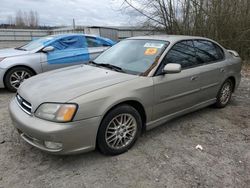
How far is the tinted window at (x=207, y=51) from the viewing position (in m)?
4.07

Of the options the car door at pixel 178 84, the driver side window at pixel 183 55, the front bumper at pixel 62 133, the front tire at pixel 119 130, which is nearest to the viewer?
the front bumper at pixel 62 133

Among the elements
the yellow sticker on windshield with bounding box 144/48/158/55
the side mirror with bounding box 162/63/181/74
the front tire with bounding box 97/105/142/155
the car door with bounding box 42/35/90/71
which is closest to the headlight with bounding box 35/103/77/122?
the front tire with bounding box 97/105/142/155

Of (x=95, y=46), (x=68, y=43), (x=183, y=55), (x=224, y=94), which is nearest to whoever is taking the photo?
(x=183, y=55)

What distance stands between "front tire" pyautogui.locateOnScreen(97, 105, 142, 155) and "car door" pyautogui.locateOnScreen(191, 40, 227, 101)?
4.98 feet

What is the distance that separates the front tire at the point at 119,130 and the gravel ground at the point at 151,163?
118 millimetres

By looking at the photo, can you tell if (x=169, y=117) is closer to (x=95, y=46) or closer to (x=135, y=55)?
(x=135, y=55)

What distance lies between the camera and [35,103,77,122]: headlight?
2.49 meters

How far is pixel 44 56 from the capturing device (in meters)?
5.93

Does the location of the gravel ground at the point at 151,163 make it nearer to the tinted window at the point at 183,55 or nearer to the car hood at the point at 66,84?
the car hood at the point at 66,84

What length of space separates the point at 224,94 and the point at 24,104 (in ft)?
12.0

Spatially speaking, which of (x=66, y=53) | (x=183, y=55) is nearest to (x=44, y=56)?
(x=66, y=53)

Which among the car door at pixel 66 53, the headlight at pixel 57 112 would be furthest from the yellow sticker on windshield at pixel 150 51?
the car door at pixel 66 53

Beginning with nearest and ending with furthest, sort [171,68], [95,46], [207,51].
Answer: [171,68]
[207,51]
[95,46]

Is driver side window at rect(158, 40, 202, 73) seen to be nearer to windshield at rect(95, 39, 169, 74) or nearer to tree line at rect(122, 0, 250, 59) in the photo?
windshield at rect(95, 39, 169, 74)
